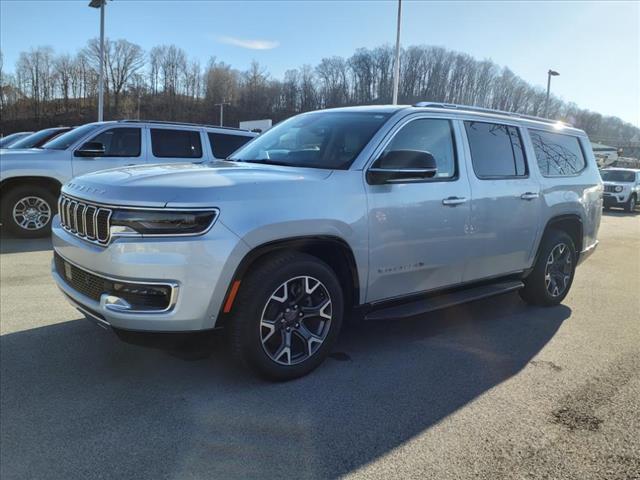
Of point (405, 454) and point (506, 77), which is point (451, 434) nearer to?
point (405, 454)

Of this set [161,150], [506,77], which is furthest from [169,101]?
[161,150]

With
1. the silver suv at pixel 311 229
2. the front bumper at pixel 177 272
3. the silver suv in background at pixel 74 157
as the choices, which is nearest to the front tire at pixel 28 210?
the silver suv in background at pixel 74 157

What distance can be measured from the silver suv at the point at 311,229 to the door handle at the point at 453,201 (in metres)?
0.01

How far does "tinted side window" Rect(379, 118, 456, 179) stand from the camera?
3.98 m

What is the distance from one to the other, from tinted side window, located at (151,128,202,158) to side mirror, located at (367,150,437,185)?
21.2 ft

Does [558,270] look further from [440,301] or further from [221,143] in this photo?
[221,143]

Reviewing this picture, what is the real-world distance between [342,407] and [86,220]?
202cm

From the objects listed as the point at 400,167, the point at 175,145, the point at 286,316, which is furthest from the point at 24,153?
the point at 400,167

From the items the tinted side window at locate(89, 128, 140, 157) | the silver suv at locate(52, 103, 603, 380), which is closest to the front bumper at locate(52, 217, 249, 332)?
the silver suv at locate(52, 103, 603, 380)

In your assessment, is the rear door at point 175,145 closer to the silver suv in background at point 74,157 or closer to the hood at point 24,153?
Answer: the silver suv in background at point 74,157

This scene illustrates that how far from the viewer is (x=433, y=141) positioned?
4.21 metres

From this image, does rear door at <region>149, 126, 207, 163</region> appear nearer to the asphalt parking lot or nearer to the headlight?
the asphalt parking lot

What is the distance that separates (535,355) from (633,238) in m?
10.1

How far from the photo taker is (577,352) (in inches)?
169
